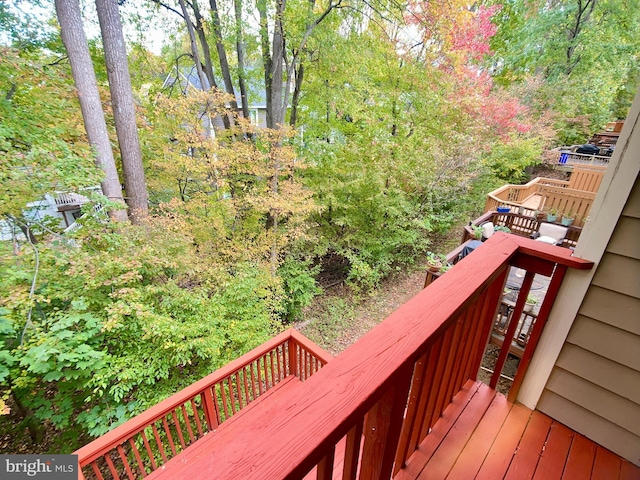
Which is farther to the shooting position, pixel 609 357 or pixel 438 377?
pixel 609 357

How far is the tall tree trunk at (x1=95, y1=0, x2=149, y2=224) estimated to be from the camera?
4.40 metres

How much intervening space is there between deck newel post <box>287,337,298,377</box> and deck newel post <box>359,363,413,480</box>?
2.35m

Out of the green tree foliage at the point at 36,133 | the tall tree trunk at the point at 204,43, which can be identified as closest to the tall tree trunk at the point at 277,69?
the tall tree trunk at the point at 204,43

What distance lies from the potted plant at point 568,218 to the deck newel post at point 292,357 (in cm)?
648

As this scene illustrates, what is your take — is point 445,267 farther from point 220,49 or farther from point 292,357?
point 220,49

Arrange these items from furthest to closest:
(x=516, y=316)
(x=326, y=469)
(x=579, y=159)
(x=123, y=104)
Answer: (x=579, y=159) < (x=123, y=104) < (x=516, y=316) < (x=326, y=469)

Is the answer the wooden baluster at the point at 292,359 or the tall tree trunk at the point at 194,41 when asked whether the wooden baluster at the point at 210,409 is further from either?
the tall tree trunk at the point at 194,41

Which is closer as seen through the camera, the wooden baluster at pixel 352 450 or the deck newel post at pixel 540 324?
the wooden baluster at pixel 352 450

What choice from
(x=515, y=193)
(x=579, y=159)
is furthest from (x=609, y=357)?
(x=579, y=159)

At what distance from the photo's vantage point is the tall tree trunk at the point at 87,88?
4090 millimetres

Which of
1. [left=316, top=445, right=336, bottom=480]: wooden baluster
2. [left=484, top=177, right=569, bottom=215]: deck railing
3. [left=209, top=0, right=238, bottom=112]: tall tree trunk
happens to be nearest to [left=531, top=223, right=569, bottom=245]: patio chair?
[left=484, top=177, right=569, bottom=215]: deck railing

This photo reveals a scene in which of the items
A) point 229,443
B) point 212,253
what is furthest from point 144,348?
point 229,443

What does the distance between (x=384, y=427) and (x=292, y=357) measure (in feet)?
8.71

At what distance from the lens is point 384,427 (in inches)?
27.9
